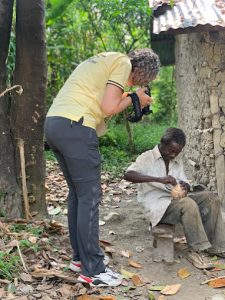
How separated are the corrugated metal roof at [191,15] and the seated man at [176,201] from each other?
109 cm

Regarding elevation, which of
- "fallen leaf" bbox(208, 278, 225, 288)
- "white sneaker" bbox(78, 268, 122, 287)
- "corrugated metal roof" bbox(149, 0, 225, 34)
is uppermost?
"corrugated metal roof" bbox(149, 0, 225, 34)

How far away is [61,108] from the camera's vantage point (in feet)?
10.5

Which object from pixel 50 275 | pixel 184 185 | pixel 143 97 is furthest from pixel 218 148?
pixel 50 275

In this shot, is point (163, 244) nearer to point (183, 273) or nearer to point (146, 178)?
point (183, 273)

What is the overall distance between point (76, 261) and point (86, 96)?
4.08ft

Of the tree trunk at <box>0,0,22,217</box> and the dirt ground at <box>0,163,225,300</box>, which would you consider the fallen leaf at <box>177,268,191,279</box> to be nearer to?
the dirt ground at <box>0,163,225,300</box>

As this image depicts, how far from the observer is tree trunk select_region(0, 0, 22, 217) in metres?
4.24

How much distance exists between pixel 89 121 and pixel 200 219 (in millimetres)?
1418

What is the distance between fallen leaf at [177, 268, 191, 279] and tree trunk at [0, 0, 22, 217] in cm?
154

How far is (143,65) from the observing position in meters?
3.29

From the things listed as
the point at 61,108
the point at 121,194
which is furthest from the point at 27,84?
the point at 121,194

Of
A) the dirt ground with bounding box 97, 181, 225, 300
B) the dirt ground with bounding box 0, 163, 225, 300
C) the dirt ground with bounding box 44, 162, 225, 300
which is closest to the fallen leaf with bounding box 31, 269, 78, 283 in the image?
the dirt ground with bounding box 0, 163, 225, 300

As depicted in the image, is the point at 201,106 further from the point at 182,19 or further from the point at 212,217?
the point at 212,217

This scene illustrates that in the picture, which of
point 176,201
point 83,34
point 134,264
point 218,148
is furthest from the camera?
Answer: point 83,34
